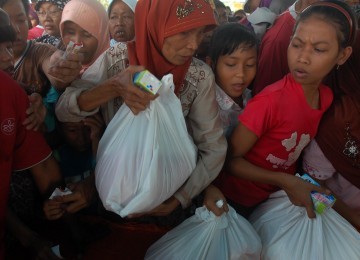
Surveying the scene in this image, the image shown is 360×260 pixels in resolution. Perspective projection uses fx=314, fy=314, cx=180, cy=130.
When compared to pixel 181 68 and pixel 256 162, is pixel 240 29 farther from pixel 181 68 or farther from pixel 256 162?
pixel 256 162

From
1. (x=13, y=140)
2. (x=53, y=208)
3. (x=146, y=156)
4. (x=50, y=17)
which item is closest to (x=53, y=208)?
(x=53, y=208)

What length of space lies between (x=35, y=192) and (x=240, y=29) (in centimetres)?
139

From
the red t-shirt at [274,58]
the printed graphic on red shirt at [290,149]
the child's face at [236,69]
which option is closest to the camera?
the printed graphic on red shirt at [290,149]

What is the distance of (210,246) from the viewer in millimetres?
1453

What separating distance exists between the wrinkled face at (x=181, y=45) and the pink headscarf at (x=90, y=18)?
896mm

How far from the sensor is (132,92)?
124 cm

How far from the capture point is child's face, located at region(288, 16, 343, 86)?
1.46 m

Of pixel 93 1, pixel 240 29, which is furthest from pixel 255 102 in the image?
pixel 93 1

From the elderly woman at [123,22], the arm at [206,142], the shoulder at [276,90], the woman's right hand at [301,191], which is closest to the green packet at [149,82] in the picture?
the arm at [206,142]

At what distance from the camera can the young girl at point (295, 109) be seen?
148cm

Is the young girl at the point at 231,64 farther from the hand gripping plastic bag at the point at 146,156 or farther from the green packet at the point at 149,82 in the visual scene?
the green packet at the point at 149,82

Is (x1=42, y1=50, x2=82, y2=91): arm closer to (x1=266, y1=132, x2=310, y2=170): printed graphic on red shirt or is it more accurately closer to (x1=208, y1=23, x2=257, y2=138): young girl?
(x1=208, y1=23, x2=257, y2=138): young girl

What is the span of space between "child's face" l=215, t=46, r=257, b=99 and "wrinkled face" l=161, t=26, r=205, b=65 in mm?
338

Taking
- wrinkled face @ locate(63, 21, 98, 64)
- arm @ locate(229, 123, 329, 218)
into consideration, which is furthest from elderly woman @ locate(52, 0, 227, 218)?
wrinkled face @ locate(63, 21, 98, 64)
